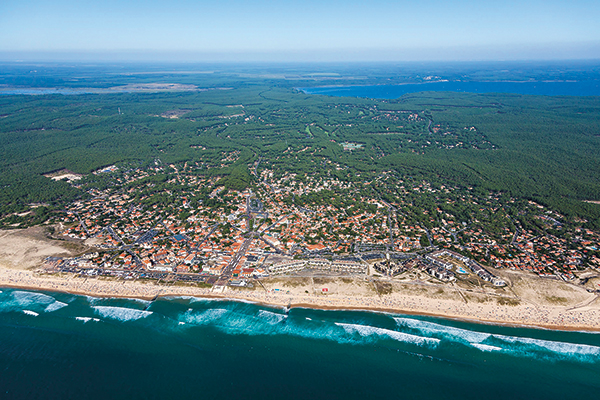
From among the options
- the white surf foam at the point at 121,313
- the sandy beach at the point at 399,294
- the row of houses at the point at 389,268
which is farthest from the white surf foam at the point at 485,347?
the white surf foam at the point at 121,313

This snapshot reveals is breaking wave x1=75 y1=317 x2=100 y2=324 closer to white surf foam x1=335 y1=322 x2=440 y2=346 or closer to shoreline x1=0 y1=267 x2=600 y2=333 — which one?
shoreline x1=0 y1=267 x2=600 y2=333

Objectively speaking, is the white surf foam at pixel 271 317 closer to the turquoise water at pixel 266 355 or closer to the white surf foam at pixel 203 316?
the turquoise water at pixel 266 355

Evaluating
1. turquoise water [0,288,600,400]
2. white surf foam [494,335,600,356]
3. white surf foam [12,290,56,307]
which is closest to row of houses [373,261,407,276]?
turquoise water [0,288,600,400]

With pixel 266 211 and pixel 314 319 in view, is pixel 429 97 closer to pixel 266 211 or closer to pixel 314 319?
pixel 266 211

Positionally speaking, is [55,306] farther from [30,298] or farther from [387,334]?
[387,334]

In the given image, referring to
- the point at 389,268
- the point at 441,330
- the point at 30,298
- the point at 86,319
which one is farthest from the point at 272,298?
the point at 30,298

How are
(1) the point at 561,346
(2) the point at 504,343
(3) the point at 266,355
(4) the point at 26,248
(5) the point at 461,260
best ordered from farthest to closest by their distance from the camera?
(4) the point at 26,248
(5) the point at 461,260
(2) the point at 504,343
(3) the point at 266,355
(1) the point at 561,346
